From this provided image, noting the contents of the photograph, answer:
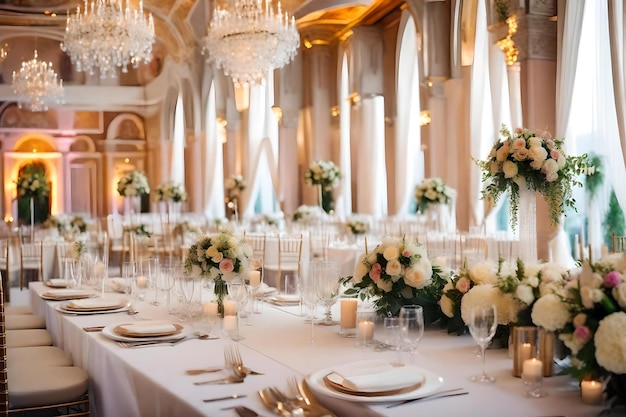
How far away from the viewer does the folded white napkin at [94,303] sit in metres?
4.00

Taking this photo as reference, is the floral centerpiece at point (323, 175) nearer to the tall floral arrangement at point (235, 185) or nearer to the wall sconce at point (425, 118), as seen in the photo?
the wall sconce at point (425, 118)

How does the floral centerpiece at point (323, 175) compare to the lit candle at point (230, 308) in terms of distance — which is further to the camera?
the floral centerpiece at point (323, 175)

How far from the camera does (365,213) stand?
14422mm

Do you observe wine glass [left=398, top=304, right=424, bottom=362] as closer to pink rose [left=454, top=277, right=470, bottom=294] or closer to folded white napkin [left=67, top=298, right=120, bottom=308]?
pink rose [left=454, top=277, right=470, bottom=294]

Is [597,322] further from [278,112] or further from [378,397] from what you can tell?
[278,112]

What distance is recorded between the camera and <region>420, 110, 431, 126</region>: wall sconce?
1162 cm

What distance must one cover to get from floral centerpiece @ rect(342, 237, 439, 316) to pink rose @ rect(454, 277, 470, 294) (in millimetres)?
175

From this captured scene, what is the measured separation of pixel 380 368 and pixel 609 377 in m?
0.69

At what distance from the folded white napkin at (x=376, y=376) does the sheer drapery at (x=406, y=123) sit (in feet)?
Answer: 35.6

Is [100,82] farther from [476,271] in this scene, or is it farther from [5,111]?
[476,271]

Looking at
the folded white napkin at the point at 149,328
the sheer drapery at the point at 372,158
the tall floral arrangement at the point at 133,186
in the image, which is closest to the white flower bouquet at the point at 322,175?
the sheer drapery at the point at 372,158

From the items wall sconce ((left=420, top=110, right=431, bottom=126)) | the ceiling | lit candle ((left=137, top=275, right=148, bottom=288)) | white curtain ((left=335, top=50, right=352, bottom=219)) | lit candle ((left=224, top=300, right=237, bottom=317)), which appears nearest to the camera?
lit candle ((left=224, top=300, right=237, bottom=317))

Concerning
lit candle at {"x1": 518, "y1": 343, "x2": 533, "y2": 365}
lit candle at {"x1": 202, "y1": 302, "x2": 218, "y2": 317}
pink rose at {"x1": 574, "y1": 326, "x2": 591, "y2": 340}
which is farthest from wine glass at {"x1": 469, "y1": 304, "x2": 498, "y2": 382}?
lit candle at {"x1": 202, "y1": 302, "x2": 218, "y2": 317}

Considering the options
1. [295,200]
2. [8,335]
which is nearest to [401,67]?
[295,200]
